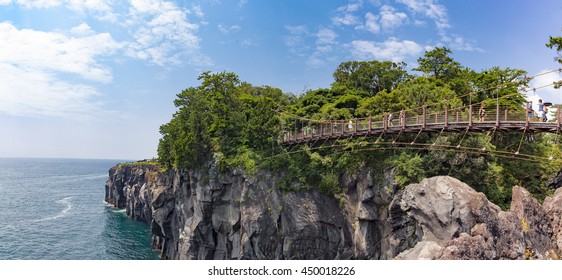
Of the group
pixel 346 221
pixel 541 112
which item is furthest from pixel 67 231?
pixel 541 112

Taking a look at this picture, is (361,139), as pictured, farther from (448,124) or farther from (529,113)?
(529,113)

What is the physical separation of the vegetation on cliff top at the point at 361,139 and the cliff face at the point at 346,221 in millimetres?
1593

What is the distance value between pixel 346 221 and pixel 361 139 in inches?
267

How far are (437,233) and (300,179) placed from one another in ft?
43.5

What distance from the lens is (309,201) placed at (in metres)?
28.3

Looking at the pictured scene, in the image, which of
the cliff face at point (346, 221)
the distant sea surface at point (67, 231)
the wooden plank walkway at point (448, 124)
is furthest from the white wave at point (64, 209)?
the wooden plank walkway at point (448, 124)

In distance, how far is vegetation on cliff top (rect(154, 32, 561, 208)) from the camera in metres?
22.1

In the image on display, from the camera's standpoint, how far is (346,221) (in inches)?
1076

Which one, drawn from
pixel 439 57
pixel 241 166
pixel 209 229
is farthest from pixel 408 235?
pixel 439 57

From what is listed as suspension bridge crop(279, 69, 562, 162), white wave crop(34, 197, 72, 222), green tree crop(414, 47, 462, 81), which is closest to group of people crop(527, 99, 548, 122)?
suspension bridge crop(279, 69, 562, 162)

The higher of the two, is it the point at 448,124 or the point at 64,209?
the point at 448,124

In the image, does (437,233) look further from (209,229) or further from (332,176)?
(209,229)

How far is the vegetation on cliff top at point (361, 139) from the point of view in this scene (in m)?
22.1

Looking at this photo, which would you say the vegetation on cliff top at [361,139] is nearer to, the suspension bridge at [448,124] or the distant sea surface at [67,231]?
the suspension bridge at [448,124]
